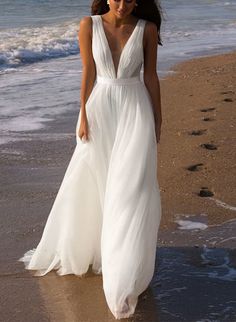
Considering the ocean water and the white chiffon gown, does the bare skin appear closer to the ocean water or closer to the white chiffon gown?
the white chiffon gown

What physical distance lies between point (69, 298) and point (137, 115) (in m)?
1.17

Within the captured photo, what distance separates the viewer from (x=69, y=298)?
13.4ft

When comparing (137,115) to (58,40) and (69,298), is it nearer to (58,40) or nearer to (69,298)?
(69,298)

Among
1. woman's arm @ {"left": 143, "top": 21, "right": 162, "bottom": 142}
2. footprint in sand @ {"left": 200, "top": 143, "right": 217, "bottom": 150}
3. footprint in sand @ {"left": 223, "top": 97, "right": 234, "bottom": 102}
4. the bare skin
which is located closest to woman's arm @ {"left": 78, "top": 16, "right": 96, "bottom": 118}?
the bare skin

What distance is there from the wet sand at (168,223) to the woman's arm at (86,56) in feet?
3.77

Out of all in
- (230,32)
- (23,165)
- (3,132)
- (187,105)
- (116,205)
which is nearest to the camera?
(116,205)

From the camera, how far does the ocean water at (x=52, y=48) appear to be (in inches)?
375

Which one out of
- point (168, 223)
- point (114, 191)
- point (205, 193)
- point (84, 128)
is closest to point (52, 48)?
point (205, 193)

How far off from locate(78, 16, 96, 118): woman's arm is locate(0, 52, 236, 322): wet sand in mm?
1150

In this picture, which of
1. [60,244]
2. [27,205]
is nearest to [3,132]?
[27,205]

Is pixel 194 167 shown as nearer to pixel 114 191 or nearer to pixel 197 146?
pixel 197 146

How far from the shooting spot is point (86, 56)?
13.1 ft

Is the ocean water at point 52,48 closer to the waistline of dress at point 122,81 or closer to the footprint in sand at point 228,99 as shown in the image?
the waistline of dress at point 122,81

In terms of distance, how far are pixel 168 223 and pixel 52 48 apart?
12835 mm
